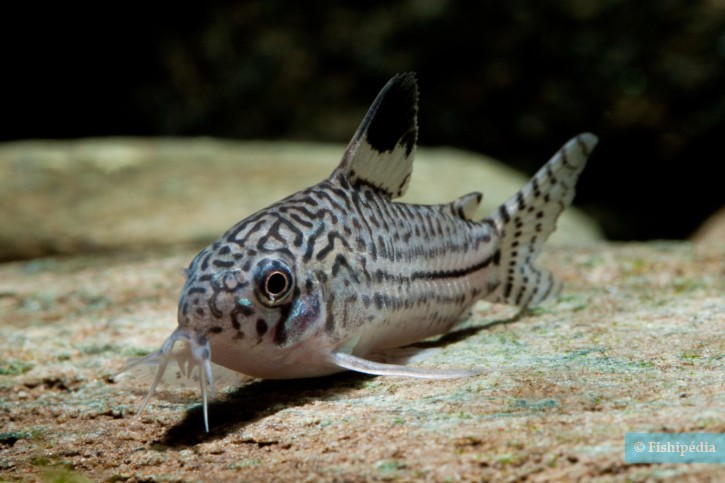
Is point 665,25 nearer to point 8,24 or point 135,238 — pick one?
point 135,238

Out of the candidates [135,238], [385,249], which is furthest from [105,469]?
[135,238]

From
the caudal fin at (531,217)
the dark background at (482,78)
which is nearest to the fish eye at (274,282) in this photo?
the caudal fin at (531,217)

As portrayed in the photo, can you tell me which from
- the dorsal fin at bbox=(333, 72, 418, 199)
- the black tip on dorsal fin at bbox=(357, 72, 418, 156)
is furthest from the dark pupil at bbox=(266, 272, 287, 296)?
the black tip on dorsal fin at bbox=(357, 72, 418, 156)

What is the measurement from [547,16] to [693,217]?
3714 mm

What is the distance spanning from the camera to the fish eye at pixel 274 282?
267cm

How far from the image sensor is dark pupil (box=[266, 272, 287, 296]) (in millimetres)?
2682

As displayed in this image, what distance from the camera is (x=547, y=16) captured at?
9.74m

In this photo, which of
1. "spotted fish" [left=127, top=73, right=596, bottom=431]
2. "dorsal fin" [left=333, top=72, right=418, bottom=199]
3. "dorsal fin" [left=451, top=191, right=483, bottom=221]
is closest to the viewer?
"spotted fish" [left=127, top=73, right=596, bottom=431]

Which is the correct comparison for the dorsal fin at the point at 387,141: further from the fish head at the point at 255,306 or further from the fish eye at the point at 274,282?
the fish eye at the point at 274,282

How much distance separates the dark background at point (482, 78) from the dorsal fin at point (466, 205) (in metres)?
5.42

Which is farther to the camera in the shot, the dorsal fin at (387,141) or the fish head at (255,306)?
the dorsal fin at (387,141)

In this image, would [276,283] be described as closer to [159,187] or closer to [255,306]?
[255,306]

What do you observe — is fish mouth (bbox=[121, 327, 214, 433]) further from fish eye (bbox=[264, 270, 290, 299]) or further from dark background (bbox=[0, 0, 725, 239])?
dark background (bbox=[0, 0, 725, 239])

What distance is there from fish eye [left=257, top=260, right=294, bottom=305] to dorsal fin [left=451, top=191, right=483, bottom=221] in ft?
4.29
